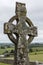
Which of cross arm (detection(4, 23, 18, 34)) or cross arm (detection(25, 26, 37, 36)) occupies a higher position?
cross arm (detection(4, 23, 18, 34))

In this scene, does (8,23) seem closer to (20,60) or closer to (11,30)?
(11,30)

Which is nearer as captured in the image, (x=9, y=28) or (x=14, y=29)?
(x=9, y=28)

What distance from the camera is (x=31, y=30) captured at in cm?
1381

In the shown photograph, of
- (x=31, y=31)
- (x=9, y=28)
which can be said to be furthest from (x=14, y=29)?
(x=31, y=31)

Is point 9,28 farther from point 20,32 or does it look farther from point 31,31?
point 31,31

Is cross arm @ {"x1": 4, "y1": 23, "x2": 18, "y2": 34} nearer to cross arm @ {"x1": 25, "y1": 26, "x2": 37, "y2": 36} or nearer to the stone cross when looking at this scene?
the stone cross

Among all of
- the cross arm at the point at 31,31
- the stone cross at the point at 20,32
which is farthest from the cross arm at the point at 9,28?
the cross arm at the point at 31,31

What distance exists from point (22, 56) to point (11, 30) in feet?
3.58

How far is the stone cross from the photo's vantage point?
1287cm

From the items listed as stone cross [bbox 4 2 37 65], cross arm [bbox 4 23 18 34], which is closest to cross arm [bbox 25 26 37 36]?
stone cross [bbox 4 2 37 65]

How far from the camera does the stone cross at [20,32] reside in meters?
12.9

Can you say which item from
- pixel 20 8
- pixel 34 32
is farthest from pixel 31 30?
pixel 20 8

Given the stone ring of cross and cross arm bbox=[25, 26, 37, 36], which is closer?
the stone ring of cross

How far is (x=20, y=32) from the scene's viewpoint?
43.5 ft
